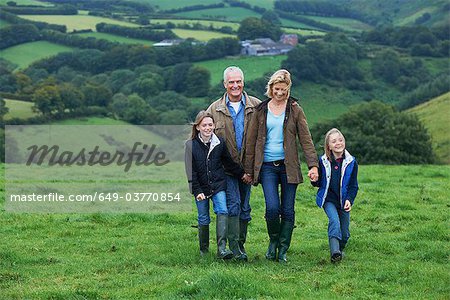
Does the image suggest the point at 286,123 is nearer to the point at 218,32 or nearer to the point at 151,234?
the point at 151,234

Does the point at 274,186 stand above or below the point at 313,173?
below

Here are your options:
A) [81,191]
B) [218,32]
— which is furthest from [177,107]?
[81,191]

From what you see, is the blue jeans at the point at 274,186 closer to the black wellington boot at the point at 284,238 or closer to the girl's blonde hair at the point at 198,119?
the black wellington boot at the point at 284,238

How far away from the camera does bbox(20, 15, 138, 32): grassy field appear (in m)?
116

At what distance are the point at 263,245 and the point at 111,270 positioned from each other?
3.21 meters

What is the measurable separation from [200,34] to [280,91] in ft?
349

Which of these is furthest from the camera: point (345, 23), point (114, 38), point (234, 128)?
point (345, 23)

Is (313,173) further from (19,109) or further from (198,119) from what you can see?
(19,109)

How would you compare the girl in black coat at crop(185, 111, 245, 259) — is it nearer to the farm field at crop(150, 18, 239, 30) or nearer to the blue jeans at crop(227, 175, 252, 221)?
the blue jeans at crop(227, 175, 252, 221)

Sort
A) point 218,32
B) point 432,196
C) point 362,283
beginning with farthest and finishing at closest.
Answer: point 218,32
point 432,196
point 362,283

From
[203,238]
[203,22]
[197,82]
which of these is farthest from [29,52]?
[203,238]

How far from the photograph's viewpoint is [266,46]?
11162cm

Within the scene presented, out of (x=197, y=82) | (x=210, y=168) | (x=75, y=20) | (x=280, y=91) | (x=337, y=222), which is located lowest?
(x=197, y=82)

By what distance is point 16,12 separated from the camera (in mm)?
120625
